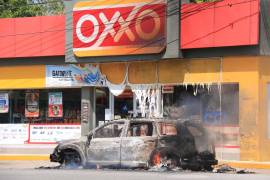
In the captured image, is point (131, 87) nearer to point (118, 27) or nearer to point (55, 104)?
point (118, 27)

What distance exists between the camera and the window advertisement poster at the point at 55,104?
2267 centimetres

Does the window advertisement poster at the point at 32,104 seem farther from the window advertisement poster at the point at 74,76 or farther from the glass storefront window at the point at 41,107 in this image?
the window advertisement poster at the point at 74,76

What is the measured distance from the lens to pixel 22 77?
22.9 meters

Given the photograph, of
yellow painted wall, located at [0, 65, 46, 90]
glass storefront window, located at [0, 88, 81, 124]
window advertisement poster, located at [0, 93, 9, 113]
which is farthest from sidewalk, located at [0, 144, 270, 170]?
yellow painted wall, located at [0, 65, 46, 90]

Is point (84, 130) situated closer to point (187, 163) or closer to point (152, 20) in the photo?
point (152, 20)

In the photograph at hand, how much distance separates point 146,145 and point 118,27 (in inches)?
251

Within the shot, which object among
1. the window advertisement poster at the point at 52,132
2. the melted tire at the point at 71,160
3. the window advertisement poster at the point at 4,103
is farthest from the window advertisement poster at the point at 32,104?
the melted tire at the point at 71,160

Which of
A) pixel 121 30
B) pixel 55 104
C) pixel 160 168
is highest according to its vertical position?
pixel 121 30

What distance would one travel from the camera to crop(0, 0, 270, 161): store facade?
18797 millimetres

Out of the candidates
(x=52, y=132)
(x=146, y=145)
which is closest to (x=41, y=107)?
(x=52, y=132)

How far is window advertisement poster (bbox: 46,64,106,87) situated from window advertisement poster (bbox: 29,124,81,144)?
5.26ft

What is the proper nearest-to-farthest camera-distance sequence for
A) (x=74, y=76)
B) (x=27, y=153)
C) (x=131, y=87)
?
(x=131, y=87) < (x=74, y=76) < (x=27, y=153)

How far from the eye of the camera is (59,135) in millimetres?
22484

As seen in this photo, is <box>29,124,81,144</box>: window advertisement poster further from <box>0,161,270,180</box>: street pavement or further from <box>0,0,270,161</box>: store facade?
<box>0,161,270,180</box>: street pavement
